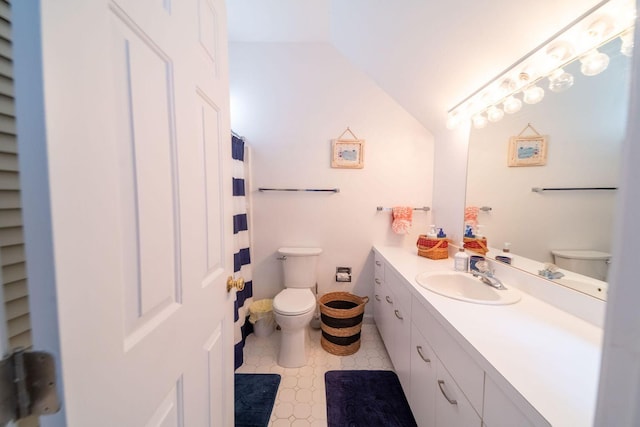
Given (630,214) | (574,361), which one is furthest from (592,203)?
(630,214)

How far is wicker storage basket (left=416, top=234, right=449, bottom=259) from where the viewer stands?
65.0 inches

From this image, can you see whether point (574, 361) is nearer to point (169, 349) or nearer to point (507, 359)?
point (507, 359)

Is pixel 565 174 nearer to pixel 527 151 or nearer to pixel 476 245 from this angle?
pixel 527 151

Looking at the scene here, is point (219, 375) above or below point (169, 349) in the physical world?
below

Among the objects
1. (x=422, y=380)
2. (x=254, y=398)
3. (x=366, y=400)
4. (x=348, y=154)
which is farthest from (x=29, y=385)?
(x=348, y=154)

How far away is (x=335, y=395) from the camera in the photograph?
4.45ft

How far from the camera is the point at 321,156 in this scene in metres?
2.01

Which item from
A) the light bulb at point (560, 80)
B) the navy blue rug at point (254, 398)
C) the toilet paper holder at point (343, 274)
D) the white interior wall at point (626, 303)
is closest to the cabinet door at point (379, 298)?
the toilet paper holder at point (343, 274)

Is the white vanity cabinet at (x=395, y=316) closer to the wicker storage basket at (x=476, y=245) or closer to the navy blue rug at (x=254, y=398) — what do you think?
the wicker storage basket at (x=476, y=245)

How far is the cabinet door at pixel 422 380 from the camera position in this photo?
952 mm

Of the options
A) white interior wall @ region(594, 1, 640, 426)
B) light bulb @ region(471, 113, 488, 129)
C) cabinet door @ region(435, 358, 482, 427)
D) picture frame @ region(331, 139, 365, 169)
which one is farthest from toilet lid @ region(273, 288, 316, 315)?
light bulb @ region(471, 113, 488, 129)

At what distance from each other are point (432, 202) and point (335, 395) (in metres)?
1.70

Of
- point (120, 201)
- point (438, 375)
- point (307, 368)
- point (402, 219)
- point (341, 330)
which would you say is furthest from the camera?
point (402, 219)

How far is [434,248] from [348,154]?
42.3 inches
